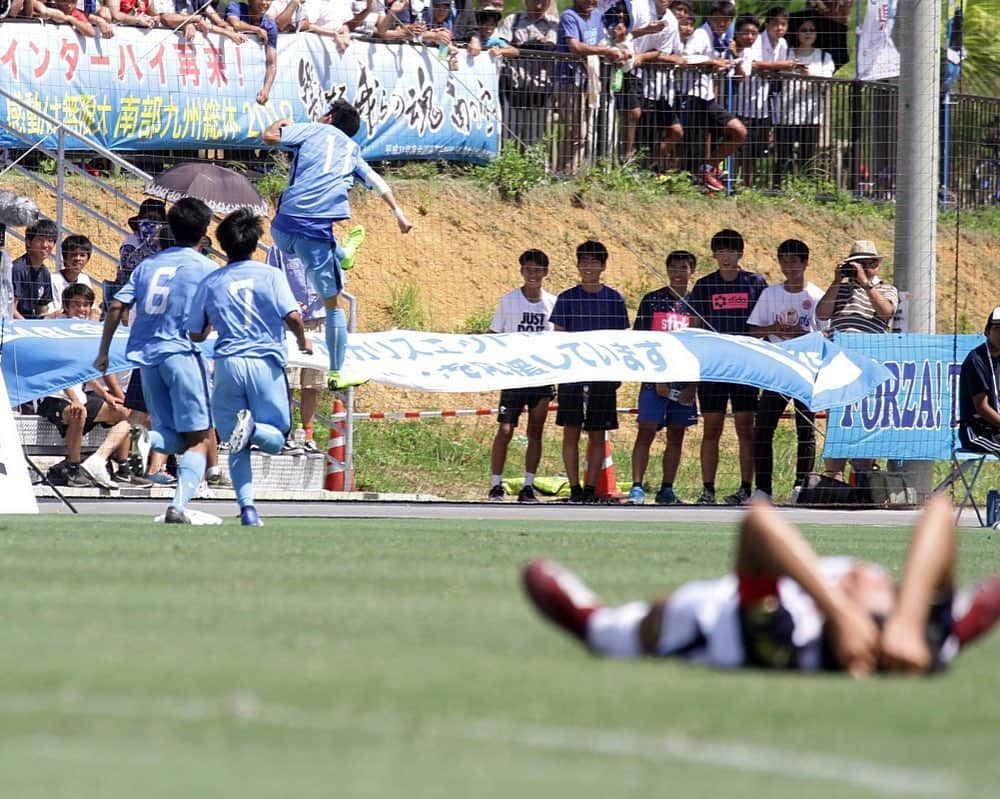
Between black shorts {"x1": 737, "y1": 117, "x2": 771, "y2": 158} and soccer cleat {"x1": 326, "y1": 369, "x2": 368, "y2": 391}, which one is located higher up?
black shorts {"x1": 737, "y1": 117, "x2": 771, "y2": 158}

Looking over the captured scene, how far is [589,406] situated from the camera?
64.8 ft

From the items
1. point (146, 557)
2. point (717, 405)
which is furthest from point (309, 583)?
point (717, 405)

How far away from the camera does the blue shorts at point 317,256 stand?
618 inches

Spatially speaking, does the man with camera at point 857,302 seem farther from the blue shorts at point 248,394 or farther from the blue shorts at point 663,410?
the blue shorts at point 248,394

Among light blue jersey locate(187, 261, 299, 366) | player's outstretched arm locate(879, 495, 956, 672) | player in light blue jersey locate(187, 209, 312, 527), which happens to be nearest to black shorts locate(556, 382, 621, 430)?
player in light blue jersey locate(187, 209, 312, 527)

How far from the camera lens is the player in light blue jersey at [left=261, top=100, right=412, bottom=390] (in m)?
15.6

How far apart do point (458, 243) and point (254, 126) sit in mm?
4909

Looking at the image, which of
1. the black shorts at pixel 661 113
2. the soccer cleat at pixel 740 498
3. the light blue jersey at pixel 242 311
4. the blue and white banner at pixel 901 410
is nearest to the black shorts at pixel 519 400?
the soccer cleat at pixel 740 498

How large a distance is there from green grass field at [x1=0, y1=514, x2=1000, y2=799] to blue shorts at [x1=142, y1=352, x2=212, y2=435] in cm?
461

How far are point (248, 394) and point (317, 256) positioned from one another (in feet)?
8.67

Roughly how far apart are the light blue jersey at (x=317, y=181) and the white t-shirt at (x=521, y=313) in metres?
4.76

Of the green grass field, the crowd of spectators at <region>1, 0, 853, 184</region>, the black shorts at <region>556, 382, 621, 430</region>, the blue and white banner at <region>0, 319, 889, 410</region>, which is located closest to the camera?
the green grass field

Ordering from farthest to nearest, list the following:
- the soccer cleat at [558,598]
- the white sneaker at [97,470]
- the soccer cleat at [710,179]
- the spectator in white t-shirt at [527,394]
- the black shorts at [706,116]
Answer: the soccer cleat at [710,179]
the black shorts at [706,116]
the spectator in white t-shirt at [527,394]
the white sneaker at [97,470]
the soccer cleat at [558,598]

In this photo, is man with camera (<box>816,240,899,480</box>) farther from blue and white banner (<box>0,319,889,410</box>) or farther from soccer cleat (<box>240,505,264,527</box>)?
soccer cleat (<box>240,505,264,527</box>)
